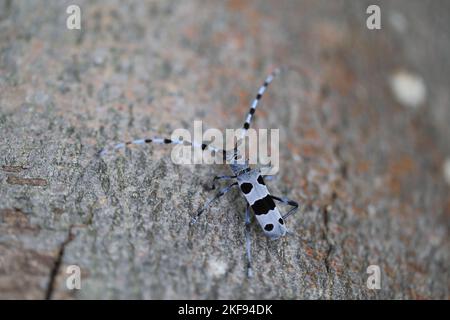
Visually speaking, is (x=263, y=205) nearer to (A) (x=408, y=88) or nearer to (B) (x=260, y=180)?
(B) (x=260, y=180)

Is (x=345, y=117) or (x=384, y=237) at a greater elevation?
(x=345, y=117)

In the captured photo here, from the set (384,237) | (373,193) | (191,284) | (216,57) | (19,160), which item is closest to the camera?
(191,284)

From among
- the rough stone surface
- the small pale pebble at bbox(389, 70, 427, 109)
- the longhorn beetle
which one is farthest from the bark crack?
the small pale pebble at bbox(389, 70, 427, 109)

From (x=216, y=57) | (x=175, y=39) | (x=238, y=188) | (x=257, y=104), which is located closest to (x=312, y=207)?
(x=238, y=188)

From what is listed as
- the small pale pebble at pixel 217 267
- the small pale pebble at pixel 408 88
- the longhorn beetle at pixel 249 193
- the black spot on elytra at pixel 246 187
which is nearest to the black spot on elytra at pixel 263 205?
the longhorn beetle at pixel 249 193

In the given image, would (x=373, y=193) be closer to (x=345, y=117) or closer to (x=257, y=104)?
(x=345, y=117)

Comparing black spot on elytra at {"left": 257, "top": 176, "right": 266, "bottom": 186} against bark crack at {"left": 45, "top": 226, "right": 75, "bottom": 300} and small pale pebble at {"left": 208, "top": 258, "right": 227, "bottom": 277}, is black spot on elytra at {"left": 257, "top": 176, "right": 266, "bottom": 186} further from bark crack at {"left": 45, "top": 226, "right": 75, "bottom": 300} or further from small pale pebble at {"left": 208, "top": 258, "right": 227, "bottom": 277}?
bark crack at {"left": 45, "top": 226, "right": 75, "bottom": 300}

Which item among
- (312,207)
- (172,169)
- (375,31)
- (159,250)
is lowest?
(159,250)

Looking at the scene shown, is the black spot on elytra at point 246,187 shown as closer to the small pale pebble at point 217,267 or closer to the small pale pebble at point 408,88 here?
the small pale pebble at point 217,267
